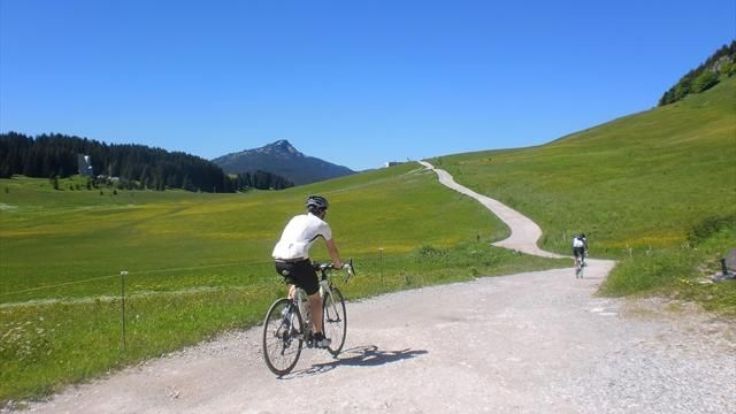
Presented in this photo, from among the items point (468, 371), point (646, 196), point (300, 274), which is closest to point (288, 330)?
point (300, 274)

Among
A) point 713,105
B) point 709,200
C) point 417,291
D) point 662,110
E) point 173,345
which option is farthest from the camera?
point 662,110

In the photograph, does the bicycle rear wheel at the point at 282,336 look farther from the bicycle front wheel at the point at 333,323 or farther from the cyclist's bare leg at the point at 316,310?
the bicycle front wheel at the point at 333,323

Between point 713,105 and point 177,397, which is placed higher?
point 713,105

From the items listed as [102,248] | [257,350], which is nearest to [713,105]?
[102,248]

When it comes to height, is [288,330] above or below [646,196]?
below

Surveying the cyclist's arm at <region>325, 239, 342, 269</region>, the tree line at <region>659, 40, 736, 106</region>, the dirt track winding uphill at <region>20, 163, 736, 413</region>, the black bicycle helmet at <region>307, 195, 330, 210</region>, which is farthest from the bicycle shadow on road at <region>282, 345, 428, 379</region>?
the tree line at <region>659, 40, 736, 106</region>

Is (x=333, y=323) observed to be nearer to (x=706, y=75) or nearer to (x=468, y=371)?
(x=468, y=371)

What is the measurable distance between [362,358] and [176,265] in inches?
1594

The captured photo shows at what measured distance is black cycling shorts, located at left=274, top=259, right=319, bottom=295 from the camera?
368 inches

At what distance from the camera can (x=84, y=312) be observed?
20.7 m

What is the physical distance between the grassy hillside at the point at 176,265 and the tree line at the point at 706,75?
9375 centimetres

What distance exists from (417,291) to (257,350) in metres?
9.12

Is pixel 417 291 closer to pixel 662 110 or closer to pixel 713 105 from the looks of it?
pixel 713 105

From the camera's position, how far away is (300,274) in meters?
9.44
